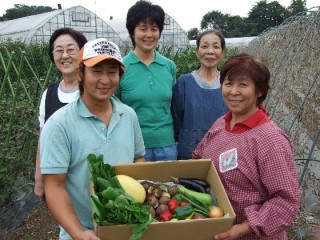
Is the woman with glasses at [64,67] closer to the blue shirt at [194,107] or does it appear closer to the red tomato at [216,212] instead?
the blue shirt at [194,107]

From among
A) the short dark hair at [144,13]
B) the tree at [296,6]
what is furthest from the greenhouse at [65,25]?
the tree at [296,6]

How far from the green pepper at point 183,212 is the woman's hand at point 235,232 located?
0.38 ft

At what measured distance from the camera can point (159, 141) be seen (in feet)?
7.69

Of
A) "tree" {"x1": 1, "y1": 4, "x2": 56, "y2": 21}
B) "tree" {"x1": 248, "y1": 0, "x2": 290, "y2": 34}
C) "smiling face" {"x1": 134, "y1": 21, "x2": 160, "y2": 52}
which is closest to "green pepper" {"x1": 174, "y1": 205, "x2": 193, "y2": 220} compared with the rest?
"smiling face" {"x1": 134, "y1": 21, "x2": 160, "y2": 52}

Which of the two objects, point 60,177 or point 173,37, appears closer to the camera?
point 60,177

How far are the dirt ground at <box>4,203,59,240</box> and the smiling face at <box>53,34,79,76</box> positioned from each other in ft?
5.80

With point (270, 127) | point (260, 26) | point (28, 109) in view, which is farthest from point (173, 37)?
point (260, 26)

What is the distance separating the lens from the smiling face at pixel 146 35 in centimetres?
230

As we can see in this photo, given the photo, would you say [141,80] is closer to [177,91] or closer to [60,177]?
[177,91]

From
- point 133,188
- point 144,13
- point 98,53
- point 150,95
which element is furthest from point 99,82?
point 144,13

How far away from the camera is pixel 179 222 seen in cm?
122

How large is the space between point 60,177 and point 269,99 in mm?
4413

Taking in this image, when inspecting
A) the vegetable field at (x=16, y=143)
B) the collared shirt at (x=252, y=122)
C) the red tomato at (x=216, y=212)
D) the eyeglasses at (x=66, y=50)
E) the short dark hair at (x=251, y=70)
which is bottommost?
the vegetable field at (x=16, y=143)

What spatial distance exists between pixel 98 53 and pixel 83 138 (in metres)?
0.31
